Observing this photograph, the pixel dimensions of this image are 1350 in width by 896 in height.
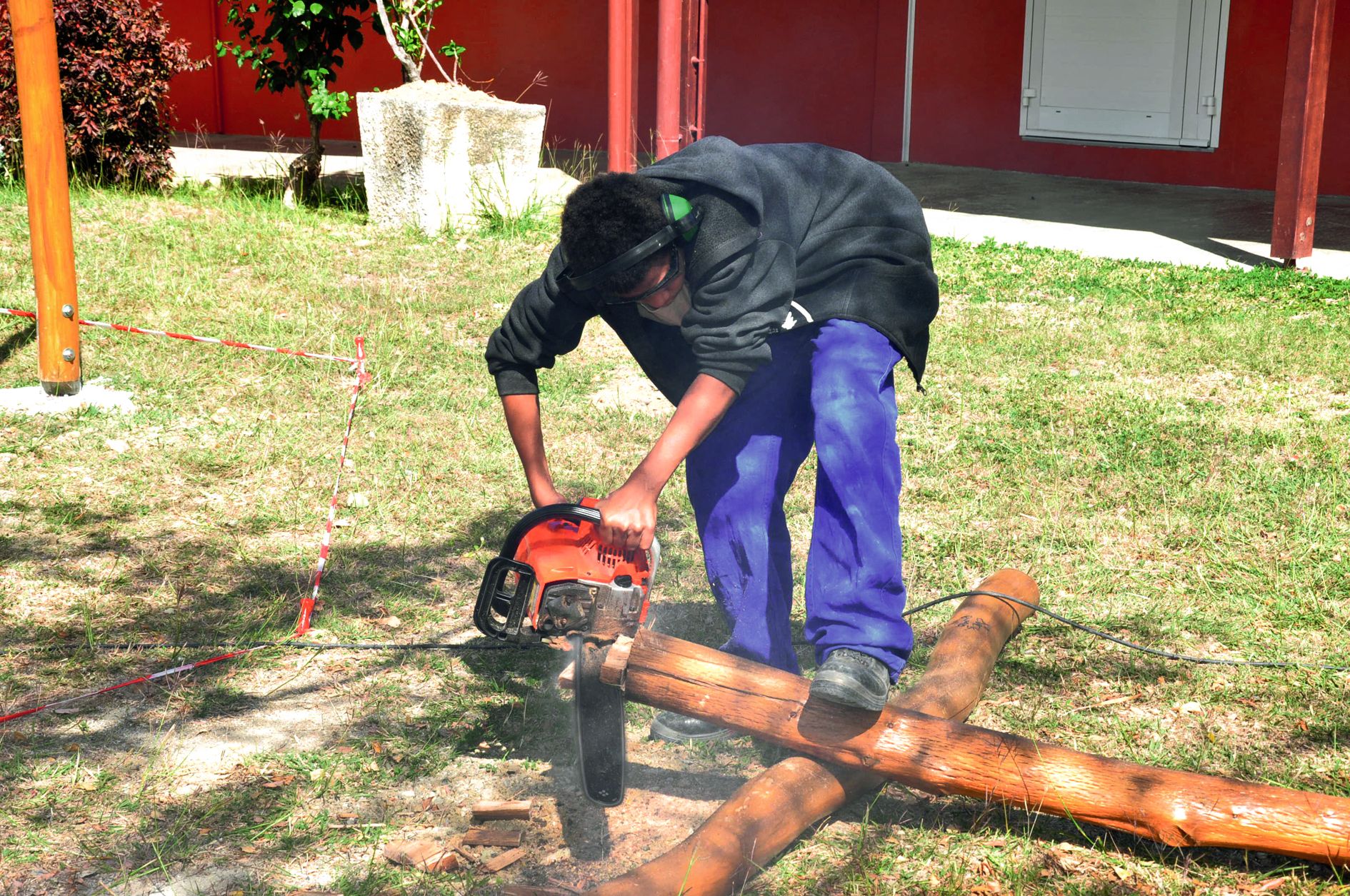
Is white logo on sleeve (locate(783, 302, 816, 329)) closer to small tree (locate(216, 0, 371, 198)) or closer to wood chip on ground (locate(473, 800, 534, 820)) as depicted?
wood chip on ground (locate(473, 800, 534, 820))

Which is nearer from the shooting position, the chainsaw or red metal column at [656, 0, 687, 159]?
the chainsaw

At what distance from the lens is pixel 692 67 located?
962 centimetres

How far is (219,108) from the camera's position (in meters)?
14.8

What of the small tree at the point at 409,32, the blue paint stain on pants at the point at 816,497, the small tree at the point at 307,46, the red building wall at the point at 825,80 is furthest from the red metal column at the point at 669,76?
the blue paint stain on pants at the point at 816,497

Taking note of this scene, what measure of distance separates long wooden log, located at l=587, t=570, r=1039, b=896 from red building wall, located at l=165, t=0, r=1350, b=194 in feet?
30.2

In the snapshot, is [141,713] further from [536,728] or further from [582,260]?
[582,260]

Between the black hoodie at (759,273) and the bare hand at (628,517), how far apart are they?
1.00ft

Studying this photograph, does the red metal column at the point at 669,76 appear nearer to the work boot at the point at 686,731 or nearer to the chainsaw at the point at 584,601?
the work boot at the point at 686,731

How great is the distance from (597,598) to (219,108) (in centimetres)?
1388

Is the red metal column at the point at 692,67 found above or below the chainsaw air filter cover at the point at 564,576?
above

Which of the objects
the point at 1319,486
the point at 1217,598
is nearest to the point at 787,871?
the point at 1217,598

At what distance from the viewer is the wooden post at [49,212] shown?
17.9 feet

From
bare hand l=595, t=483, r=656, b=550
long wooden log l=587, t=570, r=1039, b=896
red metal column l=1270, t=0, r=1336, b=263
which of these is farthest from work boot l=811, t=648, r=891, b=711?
red metal column l=1270, t=0, r=1336, b=263

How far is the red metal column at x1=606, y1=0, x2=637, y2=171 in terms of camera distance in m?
9.38
